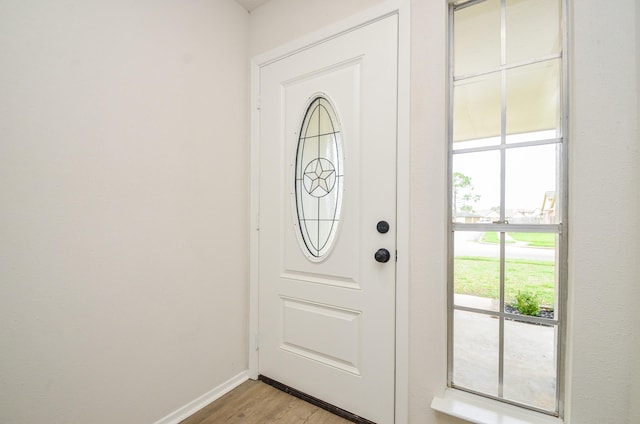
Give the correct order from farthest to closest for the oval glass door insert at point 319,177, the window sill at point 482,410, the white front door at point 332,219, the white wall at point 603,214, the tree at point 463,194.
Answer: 1. the oval glass door insert at point 319,177
2. the white front door at point 332,219
3. the tree at point 463,194
4. the window sill at point 482,410
5. the white wall at point 603,214

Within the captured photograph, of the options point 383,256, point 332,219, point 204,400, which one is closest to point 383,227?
point 383,256

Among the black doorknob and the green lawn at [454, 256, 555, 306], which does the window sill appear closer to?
the green lawn at [454, 256, 555, 306]

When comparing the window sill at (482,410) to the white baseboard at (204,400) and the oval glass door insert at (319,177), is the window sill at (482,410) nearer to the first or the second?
the oval glass door insert at (319,177)

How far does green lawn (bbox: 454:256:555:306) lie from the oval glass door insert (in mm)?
697

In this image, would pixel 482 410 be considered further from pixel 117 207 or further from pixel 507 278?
pixel 117 207

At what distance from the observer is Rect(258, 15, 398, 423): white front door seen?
1422 millimetres

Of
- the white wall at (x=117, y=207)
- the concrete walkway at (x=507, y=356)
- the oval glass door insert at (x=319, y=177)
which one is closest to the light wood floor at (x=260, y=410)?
the white wall at (x=117, y=207)

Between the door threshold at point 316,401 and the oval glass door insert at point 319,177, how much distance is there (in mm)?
852

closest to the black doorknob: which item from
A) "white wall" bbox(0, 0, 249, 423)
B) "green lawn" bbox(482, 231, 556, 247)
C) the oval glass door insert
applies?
the oval glass door insert

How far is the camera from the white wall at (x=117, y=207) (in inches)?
41.7

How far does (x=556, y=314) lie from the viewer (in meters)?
1.15

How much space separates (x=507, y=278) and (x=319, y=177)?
109cm

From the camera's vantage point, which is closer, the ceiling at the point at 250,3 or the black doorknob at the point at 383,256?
the black doorknob at the point at 383,256

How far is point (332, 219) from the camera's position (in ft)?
5.26
